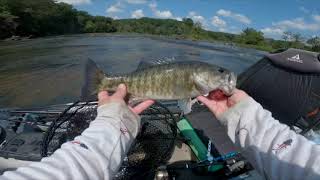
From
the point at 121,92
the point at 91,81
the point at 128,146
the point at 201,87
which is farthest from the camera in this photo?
the point at 91,81

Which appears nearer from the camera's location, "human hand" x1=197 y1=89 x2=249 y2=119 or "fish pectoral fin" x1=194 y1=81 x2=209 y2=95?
"human hand" x1=197 y1=89 x2=249 y2=119

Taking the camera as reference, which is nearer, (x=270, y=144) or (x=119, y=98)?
(x=270, y=144)

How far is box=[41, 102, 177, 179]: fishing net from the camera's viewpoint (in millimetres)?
3645

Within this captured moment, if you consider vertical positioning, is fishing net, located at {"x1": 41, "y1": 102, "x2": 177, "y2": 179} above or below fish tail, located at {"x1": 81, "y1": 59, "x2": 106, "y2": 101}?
below

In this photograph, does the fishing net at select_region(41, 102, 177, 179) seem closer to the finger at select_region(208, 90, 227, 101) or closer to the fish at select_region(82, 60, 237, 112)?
the fish at select_region(82, 60, 237, 112)

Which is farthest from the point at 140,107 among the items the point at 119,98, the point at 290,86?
the point at 290,86

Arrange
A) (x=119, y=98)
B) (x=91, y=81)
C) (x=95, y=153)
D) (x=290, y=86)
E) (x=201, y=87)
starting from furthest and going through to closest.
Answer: (x=290, y=86) → (x=91, y=81) → (x=201, y=87) → (x=119, y=98) → (x=95, y=153)

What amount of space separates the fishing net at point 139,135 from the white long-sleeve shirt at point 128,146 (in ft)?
4.76

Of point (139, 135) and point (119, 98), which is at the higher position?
point (119, 98)

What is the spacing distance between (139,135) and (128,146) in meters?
1.86

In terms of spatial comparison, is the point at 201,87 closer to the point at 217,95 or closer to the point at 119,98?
the point at 217,95

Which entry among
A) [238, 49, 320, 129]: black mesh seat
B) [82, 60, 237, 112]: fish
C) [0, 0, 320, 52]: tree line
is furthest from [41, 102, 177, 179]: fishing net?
[0, 0, 320, 52]: tree line

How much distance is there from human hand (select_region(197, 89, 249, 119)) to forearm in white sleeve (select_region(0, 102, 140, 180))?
1.98 feet

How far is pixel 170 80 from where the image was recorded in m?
2.88
